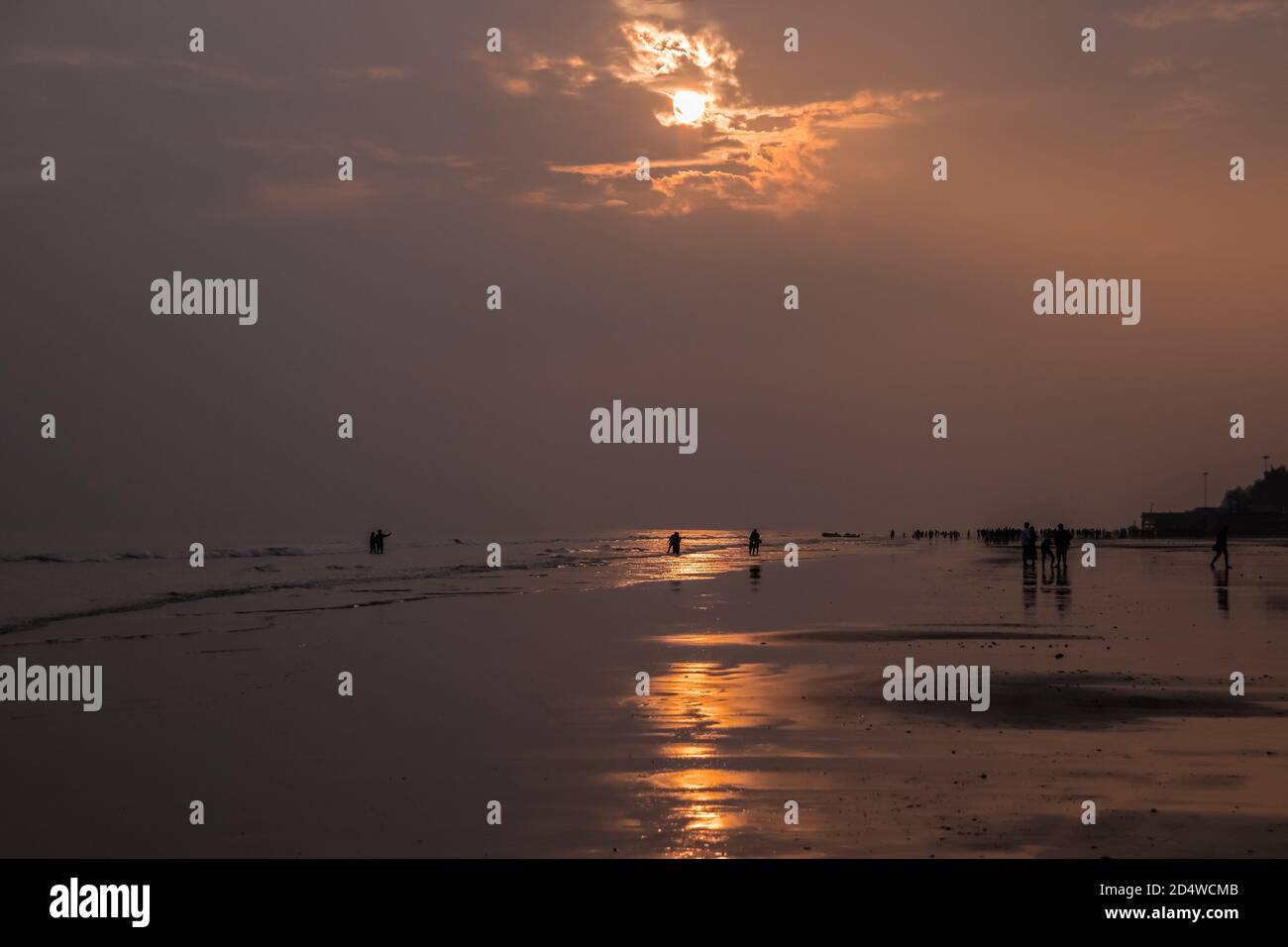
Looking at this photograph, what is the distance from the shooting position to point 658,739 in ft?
46.4

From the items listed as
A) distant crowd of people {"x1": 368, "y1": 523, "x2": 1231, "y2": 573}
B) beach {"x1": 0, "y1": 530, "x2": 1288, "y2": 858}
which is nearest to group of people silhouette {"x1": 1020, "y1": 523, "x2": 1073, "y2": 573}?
distant crowd of people {"x1": 368, "y1": 523, "x2": 1231, "y2": 573}

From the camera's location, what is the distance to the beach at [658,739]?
32.6ft

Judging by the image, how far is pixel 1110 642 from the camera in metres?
23.2

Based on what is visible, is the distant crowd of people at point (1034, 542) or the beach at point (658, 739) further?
the distant crowd of people at point (1034, 542)

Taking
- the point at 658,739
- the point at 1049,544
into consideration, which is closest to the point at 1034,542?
the point at 1049,544

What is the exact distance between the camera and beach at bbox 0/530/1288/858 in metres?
9.92

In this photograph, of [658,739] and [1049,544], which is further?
[1049,544]

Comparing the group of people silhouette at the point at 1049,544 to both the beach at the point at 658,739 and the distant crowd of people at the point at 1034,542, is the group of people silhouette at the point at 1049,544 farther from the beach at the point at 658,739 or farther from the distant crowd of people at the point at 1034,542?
the beach at the point at 658,739

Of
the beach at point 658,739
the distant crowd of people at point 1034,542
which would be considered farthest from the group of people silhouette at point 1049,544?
the beach at point 658,739

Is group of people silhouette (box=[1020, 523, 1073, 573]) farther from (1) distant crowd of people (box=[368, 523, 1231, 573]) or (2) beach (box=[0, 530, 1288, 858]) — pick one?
(2) beach (box=[0, 530, 1288, 858])

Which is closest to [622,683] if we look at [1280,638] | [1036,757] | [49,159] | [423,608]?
[1036,757]

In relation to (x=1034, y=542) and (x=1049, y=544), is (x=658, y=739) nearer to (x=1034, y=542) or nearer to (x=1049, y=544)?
(x=1049, y=544)
